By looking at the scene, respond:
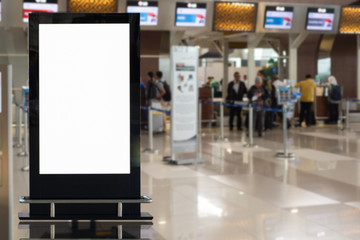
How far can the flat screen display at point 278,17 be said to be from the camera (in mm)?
15273

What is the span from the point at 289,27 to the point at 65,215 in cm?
1364

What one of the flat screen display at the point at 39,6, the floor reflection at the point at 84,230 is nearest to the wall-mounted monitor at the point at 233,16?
the flat screen display at the point at 39,6

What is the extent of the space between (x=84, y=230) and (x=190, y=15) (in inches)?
472

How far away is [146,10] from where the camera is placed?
13906mm

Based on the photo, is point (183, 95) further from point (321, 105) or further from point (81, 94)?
point (321, 105)

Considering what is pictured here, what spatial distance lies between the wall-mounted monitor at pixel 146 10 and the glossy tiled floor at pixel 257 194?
3347 millimetres

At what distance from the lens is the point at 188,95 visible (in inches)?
390

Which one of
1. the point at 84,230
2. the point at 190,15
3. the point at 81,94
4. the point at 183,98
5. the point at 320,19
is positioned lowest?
the point at 84,230

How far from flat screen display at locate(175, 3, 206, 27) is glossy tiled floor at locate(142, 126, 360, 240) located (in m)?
3.61

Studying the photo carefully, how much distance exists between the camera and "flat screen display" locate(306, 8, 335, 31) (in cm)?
1584

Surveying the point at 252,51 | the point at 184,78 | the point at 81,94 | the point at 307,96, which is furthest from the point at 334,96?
the point at 81,94

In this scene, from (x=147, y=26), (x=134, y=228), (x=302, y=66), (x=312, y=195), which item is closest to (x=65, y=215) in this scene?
(x=134, y=228)

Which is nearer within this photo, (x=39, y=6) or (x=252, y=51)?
(x=39, y=6)

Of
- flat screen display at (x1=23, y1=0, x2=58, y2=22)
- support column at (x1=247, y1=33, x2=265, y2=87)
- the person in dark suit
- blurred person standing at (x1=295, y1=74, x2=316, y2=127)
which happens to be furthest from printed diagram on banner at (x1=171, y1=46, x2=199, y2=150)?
support column at (x1=247, y1=33, x2=265, y2=87)
